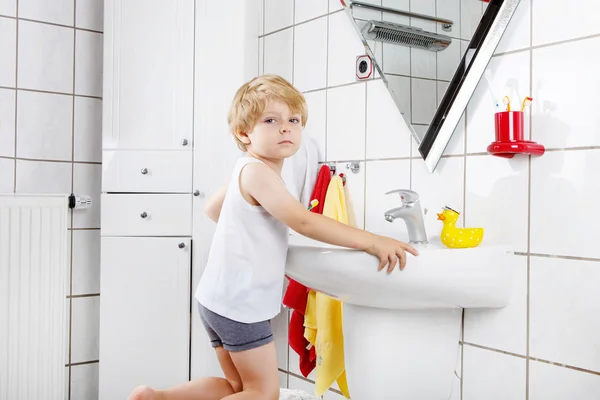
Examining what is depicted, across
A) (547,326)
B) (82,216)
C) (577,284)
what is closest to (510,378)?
(547,326)

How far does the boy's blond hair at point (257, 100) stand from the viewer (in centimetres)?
145

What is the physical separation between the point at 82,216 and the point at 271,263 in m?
1.15

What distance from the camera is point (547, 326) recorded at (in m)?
1.37

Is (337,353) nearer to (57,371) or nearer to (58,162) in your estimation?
(57,371)

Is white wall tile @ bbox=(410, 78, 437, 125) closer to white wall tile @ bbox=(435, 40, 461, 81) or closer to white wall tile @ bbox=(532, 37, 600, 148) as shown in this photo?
white wall tile @ bbox=(435, 40, 461, 81)

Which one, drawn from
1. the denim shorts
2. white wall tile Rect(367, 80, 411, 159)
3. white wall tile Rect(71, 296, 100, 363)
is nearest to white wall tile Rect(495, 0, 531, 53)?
white wall tile Rect(367, 80, 411, 159)

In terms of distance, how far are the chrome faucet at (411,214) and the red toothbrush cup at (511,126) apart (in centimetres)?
23

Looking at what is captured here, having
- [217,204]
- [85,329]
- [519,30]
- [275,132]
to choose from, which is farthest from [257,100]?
[85,329]

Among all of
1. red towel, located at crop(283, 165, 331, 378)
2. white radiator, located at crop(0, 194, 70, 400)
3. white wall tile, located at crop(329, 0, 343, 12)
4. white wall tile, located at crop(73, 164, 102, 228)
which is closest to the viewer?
red towel, located at crop(283, 165, 331, 378)

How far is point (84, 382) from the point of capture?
7.64ft

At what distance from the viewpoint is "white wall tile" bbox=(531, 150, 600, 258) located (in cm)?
129

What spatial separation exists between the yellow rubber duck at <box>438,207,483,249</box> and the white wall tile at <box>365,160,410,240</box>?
25 cm

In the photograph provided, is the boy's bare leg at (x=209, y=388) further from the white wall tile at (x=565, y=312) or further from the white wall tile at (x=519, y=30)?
the white wall tile at (x=519, y=30)

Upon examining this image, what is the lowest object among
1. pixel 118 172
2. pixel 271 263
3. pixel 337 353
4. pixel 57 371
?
pixel 57 371
